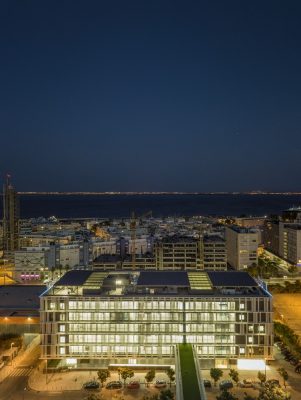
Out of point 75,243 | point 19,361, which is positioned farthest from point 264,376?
point 75,243

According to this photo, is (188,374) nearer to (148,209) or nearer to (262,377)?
(262,377)

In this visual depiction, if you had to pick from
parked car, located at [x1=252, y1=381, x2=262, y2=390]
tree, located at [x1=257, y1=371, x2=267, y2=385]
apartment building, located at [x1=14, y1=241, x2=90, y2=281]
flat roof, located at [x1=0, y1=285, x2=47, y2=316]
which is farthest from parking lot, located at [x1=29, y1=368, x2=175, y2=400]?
apartment building, located at [x1=14, y1=241, x2=90, y2=281]

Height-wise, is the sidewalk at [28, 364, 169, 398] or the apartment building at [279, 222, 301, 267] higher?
the apartment building at [279, 222, 301, 267]

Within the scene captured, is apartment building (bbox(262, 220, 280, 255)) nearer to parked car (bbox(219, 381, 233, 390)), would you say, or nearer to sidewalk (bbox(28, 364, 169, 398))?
parked car (bbox(219, 381, 233, 390))

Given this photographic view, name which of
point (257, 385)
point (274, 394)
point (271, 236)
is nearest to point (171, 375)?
point (257, 385)

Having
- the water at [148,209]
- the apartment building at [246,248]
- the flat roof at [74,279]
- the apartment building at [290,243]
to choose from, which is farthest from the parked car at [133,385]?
the water at [148,209]

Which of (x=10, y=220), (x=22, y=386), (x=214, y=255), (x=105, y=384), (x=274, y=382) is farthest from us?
(x=10, y=220)
